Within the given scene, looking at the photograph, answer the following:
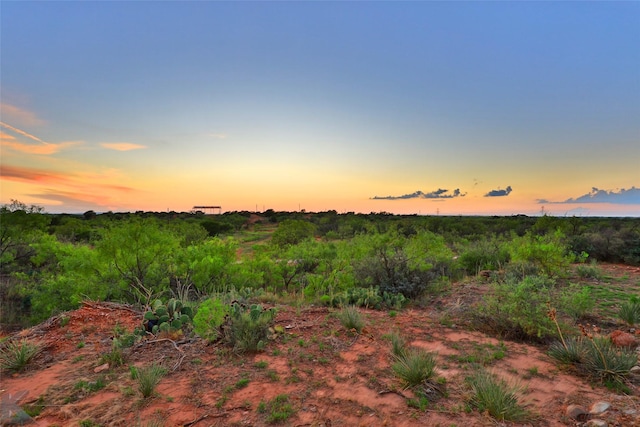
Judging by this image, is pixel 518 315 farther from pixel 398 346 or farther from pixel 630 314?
pixel 630 314

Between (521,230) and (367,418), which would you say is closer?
(367,418)

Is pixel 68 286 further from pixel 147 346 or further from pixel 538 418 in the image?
pixel 538 418

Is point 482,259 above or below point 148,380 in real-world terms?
above

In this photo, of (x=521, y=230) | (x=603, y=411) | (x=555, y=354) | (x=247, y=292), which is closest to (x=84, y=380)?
(x=247, y=292)

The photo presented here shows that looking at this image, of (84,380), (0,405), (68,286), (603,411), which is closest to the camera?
(603,411)

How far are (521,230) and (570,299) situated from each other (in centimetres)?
2708

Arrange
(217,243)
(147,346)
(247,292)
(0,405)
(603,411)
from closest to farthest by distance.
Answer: (603,411) < (0,405) < (147,346) < (247,292) < (217,243)

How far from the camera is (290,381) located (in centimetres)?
438

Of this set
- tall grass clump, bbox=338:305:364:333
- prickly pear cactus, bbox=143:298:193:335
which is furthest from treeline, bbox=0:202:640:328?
tall grass clump, bbox=338:305:364:333

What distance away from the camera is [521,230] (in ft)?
100

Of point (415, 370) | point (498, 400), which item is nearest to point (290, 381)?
point (415, 370)

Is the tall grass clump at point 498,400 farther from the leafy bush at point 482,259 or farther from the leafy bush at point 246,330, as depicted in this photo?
the leafy bush at point 482,259

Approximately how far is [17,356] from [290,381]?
3.97 meters

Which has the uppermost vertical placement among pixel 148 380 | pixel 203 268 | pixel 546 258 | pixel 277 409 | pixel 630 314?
pixel 546 258
